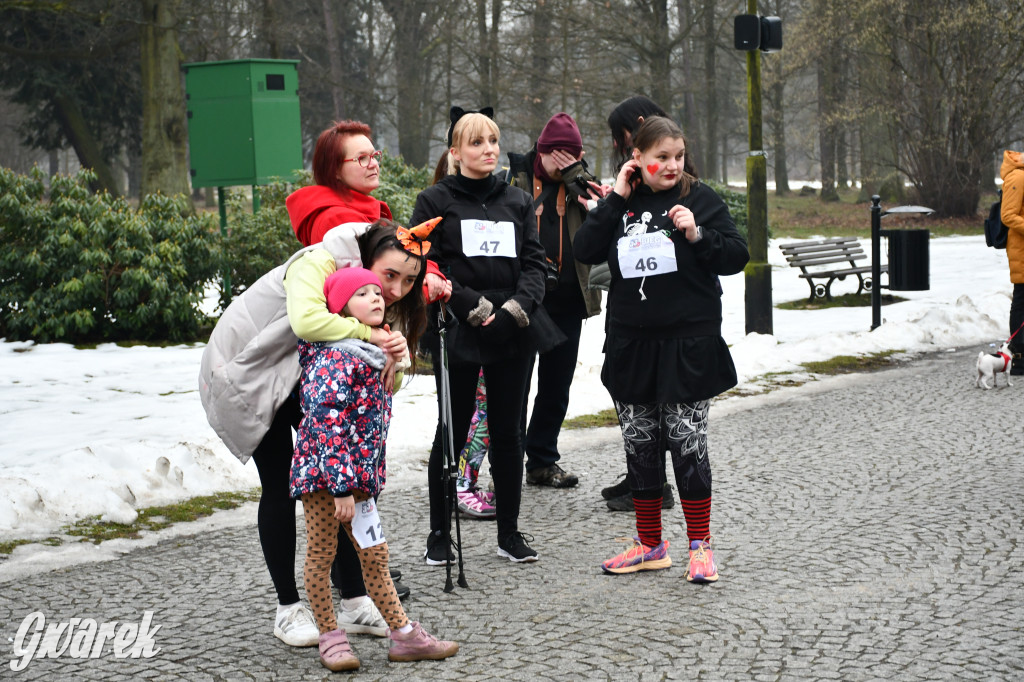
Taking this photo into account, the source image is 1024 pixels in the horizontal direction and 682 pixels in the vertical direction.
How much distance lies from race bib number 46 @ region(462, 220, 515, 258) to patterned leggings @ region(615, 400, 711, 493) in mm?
861

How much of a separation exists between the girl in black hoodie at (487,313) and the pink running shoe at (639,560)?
1.22 feet

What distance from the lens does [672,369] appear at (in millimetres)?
4559

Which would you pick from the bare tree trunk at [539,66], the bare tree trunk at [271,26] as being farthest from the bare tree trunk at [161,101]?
the bare tree trunk at [539,66]

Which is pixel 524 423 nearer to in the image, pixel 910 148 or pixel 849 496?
pixel 849 496

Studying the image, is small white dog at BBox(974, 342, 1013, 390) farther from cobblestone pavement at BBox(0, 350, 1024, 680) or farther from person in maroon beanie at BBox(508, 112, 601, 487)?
person in maroon beanie at BBox(508, 112, 601, 487)

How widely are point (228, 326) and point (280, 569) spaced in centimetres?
85

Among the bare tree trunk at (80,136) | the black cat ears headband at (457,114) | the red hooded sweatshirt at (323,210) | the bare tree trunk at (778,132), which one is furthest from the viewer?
the bare tree trunk at (778,132)

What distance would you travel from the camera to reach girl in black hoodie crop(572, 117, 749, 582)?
4555mm

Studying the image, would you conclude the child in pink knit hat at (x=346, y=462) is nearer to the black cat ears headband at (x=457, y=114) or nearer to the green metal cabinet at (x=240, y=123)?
the black cat ears headband at (x=457, y=114)

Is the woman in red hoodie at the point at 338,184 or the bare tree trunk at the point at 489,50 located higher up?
the bare tree trunk at the point at 489,50

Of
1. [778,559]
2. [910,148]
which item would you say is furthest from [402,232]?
[910,148]

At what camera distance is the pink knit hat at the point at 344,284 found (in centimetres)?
366

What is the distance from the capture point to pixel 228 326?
3.84 metres

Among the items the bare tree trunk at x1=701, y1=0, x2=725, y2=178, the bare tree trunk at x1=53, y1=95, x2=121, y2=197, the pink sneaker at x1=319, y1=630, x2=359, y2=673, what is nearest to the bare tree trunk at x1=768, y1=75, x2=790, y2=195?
the bare tree trunk at x1=701, y1=0, x2=725, y2=178
